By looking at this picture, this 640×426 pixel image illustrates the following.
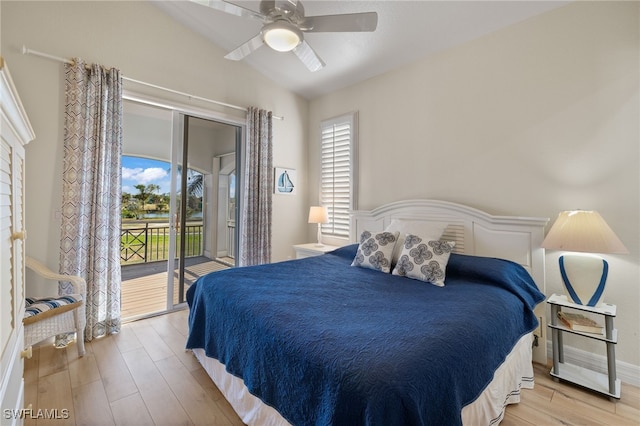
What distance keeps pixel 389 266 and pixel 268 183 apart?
7.10ft

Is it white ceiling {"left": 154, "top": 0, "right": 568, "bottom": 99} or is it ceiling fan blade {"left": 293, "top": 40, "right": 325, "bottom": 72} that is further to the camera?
white ceiling {"left": 154, "top": 0, "right": 568, "bottom": 99}

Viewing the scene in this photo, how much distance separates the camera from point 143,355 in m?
2.40

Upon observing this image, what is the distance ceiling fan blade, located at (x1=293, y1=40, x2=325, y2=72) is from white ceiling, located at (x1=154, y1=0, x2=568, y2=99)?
0.63 m

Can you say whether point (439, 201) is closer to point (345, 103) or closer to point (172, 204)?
point (345, 103)

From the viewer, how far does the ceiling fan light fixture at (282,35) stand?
196 centimetres

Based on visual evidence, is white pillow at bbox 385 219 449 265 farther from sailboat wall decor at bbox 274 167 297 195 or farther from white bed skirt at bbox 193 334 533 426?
sailboat wall decor at bbox 274 167 297 195

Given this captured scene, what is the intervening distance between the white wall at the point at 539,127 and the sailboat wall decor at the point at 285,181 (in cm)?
152

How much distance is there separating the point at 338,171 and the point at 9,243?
339 centimetres

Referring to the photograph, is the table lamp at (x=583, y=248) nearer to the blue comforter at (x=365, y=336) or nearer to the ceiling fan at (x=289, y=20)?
the blue comforter at (x=365, y=336)

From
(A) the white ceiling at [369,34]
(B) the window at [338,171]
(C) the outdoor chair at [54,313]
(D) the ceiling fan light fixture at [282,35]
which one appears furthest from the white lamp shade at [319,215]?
(C) the outdoor chair at [54,313]

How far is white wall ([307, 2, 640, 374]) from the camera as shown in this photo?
2086 millimetres

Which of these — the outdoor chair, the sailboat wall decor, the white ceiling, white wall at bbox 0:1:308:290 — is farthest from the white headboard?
the outdoor chair

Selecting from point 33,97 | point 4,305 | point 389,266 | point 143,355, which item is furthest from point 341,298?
point 33,97

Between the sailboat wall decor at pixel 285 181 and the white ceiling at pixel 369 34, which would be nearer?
the white ceiling at pixel 369 34
